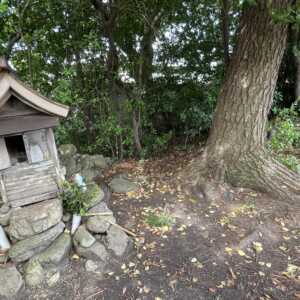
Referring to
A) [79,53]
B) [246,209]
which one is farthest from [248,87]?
[79,53]

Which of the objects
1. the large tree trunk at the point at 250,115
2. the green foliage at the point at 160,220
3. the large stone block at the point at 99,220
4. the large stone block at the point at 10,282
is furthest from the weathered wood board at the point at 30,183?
the large tree trunk at the point at 250,115

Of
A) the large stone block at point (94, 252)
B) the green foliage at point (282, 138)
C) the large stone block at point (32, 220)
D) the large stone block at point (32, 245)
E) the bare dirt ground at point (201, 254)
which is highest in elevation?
the green foliage at point (282, 138)

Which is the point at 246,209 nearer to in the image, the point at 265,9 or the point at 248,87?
the point at 248,87

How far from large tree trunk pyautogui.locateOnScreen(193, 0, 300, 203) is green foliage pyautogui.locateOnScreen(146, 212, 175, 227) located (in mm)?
978

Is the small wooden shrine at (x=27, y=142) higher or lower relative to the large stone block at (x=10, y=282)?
higher

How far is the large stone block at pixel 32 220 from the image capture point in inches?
89.1

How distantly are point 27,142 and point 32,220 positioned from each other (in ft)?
2.64

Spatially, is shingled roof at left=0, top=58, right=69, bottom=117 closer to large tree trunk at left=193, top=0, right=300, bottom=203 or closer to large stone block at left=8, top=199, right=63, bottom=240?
large stone block at left=8, top=199, right=63, bottom=240

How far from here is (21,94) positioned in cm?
205

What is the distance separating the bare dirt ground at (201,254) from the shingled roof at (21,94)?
156 cm

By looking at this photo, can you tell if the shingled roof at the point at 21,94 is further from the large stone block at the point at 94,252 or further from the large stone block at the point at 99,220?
the large stone block at the point at 94,252

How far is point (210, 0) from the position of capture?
12.8 feet

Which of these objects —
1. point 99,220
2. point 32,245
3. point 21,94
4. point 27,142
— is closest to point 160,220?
point 99,220

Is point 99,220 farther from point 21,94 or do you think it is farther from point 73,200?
point 21,94
